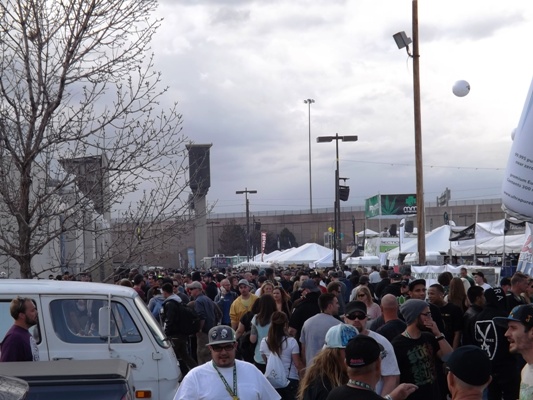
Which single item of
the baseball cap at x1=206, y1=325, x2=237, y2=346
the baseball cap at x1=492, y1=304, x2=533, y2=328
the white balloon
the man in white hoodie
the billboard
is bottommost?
the man in white hoodie

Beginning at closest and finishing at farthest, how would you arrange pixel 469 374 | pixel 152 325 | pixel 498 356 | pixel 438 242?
pixel 469 374
pixel 498 356
pixel 152 325
pixel 438 242

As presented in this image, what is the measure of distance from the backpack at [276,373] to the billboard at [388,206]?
42.9 metres

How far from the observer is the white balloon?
17.4 meters

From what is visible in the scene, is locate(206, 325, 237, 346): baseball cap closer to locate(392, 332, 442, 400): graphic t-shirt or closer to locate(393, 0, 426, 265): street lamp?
locate(392, 332, 442, 400): graphic t-shirt

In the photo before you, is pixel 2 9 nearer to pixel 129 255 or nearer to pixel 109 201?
pixel 109 201

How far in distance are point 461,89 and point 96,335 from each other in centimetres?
1025

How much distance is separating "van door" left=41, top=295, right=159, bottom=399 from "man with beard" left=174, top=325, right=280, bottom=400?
3.39 metres

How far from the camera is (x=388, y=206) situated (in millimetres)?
57656

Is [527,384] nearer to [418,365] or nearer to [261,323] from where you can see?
[418,365]

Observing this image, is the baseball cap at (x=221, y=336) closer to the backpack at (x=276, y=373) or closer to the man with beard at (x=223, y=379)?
the man with beard at (x=223, y=379)

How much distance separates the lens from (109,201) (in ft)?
40.5

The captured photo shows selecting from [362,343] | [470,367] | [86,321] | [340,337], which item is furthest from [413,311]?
[86,321]

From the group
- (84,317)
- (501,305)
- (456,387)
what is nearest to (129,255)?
(84,317)

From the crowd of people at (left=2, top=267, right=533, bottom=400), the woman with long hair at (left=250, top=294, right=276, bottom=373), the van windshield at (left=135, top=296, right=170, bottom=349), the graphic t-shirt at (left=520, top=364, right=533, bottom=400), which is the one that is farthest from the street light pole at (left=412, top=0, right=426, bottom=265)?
the graphic t-shirt at (left=520, top=364, right=533, bottom=400)
